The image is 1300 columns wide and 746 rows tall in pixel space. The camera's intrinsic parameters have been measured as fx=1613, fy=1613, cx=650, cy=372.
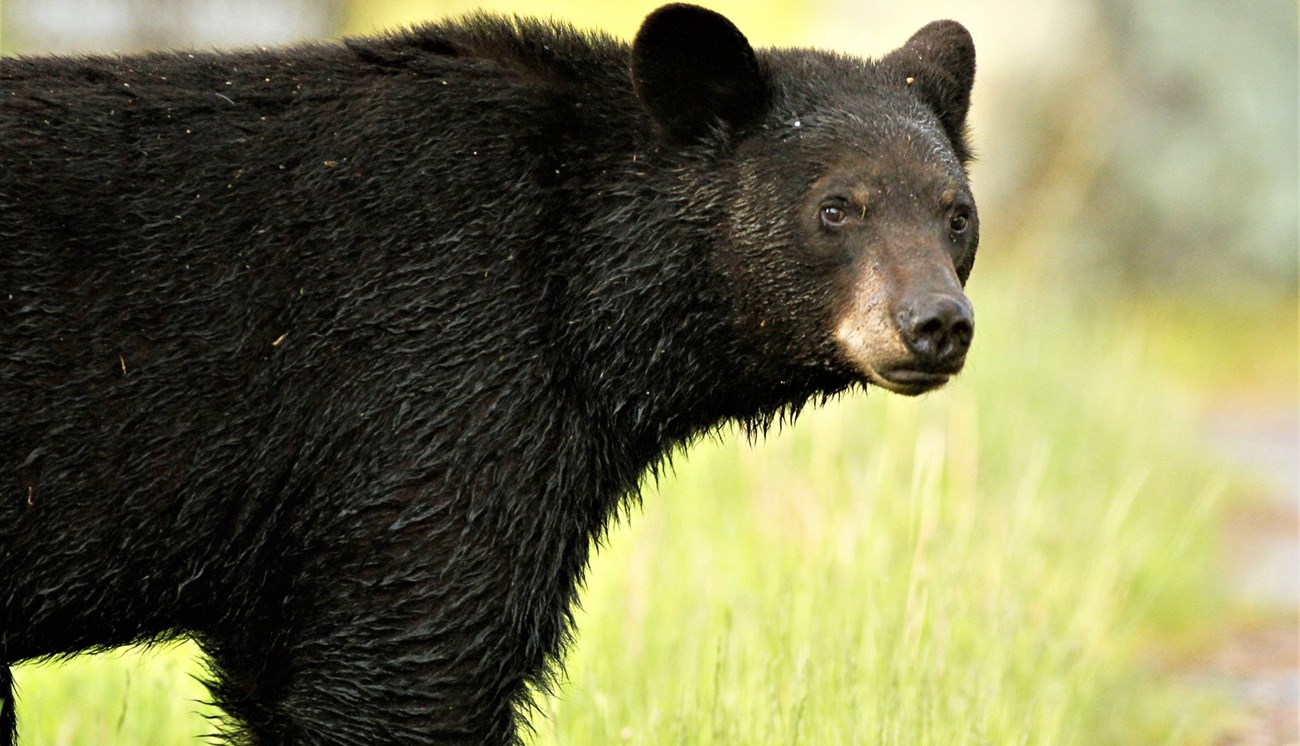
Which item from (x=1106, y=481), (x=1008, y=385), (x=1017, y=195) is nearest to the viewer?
(x=1106, y=481)

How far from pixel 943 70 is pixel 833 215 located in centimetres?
84

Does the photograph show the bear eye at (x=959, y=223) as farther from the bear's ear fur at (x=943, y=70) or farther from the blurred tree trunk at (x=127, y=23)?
the blurred tree trunk at (x=127, y=23)

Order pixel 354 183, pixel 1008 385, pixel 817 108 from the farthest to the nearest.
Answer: pixel 1008 385, pixel 817 108, pixel 354 183

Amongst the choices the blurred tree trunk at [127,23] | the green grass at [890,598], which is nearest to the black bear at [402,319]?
the green grass at [890,598]

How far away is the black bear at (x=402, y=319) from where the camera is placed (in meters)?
3.62

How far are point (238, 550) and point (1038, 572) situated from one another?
10.7 feet

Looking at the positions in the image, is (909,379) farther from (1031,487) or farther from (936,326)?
(1031,487)

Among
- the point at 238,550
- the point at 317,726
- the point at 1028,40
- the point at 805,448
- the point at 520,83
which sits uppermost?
the point at 1028,40

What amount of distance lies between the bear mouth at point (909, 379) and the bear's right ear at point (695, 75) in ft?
2.52

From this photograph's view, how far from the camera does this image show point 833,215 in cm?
400

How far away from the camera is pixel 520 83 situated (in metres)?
4.12

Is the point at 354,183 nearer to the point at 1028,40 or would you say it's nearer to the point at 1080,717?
the point at 1080,717

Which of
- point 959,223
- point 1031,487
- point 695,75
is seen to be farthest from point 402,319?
point 1031,487

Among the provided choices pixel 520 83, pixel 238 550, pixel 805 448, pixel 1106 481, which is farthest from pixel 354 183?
pixel 1106 481
